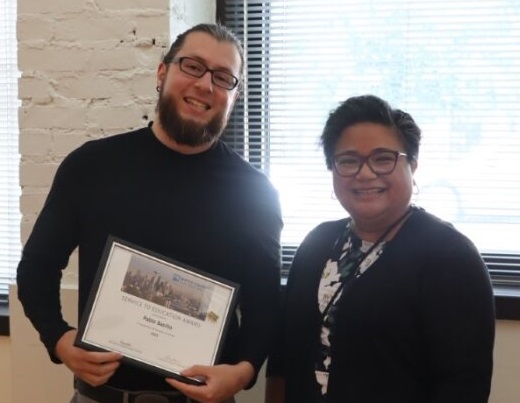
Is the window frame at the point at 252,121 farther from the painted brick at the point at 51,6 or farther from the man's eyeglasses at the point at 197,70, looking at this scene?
the man's eyeglasses at the point at 197,70

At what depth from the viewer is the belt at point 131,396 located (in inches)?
53.4

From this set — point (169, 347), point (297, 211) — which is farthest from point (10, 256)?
point (169, 347)

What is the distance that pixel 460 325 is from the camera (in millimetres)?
1209

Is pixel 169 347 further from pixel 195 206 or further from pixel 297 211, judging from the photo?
pixel 297 211

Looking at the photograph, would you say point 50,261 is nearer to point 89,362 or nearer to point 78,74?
point 89,362

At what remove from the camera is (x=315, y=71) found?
84.4 inches

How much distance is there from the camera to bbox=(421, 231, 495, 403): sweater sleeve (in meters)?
1.21

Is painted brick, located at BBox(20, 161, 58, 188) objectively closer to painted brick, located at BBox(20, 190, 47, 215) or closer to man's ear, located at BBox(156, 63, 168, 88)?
painted brick, located at BBox(20, 190, 47, 215)

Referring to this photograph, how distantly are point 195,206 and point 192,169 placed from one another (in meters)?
0.11

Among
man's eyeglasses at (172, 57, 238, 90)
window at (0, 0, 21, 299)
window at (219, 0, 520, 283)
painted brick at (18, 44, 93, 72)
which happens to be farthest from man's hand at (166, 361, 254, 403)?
window at (0, 0, 21, 299)

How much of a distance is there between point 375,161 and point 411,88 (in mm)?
849

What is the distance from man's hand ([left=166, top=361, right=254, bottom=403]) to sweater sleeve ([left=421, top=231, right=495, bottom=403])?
0.46m

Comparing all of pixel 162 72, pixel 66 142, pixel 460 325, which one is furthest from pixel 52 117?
pixel 460 325

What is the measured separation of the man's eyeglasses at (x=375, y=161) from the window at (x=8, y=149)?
1540 mm
